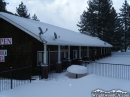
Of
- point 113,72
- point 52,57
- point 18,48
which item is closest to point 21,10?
point 52,57

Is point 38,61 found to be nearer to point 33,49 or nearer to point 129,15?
point 33,49

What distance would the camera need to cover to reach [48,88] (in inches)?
304

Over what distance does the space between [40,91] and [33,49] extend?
4.77 metres

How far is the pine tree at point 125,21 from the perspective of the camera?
4538 centimetres

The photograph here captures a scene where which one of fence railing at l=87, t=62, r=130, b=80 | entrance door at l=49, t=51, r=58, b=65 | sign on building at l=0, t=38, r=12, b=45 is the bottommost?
fence railing at l=87, t=62, r=130, b=80

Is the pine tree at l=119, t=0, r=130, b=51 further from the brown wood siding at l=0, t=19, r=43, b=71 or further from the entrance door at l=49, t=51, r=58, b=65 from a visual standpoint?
the brown wood siding at l=0, t=19, r=43, b=71

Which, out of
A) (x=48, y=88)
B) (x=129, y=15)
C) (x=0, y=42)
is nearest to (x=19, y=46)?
(x=0, y=42)

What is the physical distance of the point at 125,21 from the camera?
48.9 metres

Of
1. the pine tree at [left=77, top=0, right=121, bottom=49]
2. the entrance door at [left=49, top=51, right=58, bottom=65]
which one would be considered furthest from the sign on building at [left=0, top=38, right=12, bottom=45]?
the pine tree at [left=77, top=0, right=121, bottom=49]

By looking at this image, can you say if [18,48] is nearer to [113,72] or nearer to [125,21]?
[113,72]

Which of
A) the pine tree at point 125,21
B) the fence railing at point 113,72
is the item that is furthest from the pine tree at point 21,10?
the fence railing at point 113,72

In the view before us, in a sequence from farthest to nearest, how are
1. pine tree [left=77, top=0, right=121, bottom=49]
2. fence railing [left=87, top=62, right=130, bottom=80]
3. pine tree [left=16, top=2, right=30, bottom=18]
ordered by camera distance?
1. pine tree [left=16, top=2, right=30, bottom=18]
2. pine tree [left=77, top=0, right=121, bottom=49]
3. fence railing [left=87, top=62, right=130, bottom=80]

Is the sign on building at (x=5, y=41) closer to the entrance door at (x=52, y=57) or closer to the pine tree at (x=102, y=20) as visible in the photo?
the entrance door at (x=52, y=57)

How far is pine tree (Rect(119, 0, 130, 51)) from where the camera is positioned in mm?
45375
